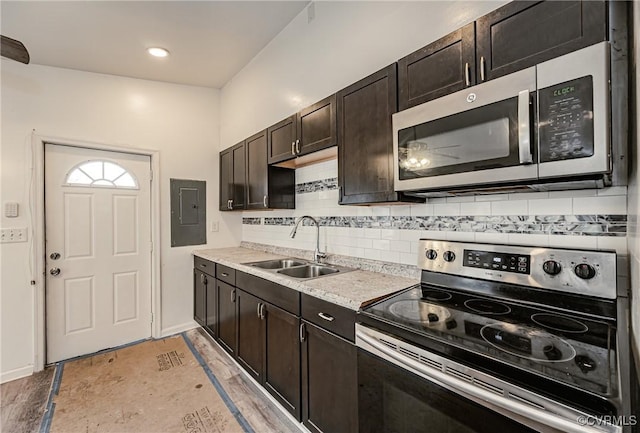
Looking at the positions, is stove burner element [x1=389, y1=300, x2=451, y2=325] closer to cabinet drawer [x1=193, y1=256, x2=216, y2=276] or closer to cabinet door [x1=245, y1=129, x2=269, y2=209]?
cabinet door [x1=245, y1=129, x2=269, y2=209]

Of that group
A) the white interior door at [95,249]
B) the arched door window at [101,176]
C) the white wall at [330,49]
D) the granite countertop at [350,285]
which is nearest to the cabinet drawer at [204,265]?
the white interior door at [95,249]

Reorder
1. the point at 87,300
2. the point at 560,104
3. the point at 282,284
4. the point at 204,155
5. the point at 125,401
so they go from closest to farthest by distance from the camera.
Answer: the point at 560,104 → the point at 282,284 → the point at 125,401 → the point at 87,300 → the point at 204,155

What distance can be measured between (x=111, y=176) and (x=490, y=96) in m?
3.38

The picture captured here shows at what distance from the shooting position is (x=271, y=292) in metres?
1.93

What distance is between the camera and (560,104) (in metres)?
0.97

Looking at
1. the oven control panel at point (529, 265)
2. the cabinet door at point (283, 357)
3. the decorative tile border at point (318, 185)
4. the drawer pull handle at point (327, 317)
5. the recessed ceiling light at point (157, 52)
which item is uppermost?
the recessed ceiling light at point (157, 52)

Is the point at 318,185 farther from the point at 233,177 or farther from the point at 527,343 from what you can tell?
the point at 527,343

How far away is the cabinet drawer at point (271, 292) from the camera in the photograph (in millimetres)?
1733

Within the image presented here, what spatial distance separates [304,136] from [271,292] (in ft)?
3.70

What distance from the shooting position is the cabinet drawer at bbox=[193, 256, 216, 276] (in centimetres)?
290

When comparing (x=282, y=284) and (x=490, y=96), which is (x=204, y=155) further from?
(x=490, y=96)

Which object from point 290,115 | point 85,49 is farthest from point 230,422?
point 85,49

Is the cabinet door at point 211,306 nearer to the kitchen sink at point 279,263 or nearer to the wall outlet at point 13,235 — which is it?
the kitchen sink at point 279,263

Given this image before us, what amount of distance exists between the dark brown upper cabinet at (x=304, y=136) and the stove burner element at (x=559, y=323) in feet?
4.52
